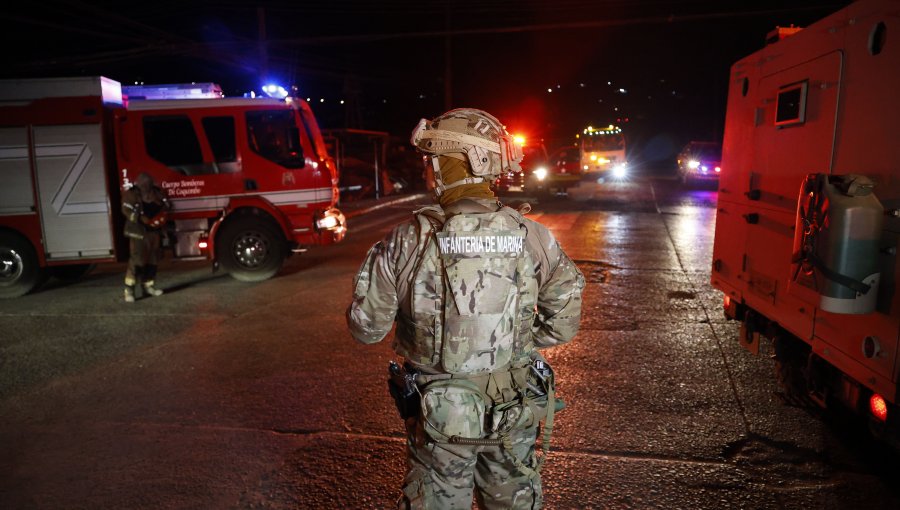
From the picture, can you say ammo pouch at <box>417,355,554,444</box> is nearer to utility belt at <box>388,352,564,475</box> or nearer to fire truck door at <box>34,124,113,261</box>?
utility belt at <box>388,352,564,475</box>

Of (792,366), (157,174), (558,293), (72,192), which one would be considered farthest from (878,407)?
(72,192)

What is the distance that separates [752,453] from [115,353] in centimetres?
545

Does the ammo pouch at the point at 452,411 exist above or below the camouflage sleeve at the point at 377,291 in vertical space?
below

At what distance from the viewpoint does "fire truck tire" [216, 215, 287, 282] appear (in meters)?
8.76

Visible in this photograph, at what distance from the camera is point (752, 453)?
3623 mm

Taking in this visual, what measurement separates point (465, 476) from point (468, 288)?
71 centimetres

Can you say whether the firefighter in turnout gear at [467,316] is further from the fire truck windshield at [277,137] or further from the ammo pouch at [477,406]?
the fire truck windshield at [277,137]

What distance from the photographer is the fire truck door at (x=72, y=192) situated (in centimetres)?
829

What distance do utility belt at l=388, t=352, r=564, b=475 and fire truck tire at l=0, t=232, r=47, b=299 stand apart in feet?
27.1

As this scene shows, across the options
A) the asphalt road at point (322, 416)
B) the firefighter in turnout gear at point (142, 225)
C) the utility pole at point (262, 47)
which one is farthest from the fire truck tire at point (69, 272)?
the utility pole at point (262, 47)

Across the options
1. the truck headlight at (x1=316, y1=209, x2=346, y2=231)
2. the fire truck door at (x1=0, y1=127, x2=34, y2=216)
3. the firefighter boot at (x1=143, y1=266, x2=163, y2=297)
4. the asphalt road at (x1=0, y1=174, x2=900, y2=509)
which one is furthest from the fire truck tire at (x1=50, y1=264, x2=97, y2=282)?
the truck headlight at (x1=316, y1=209, x2=346, y2=231)

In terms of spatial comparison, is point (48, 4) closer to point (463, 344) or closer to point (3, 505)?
point (3, 505)

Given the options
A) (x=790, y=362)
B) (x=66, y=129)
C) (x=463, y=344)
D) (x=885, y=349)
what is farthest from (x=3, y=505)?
(x=66, y=129)

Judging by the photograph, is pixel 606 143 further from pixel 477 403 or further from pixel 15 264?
pixel 477 403
